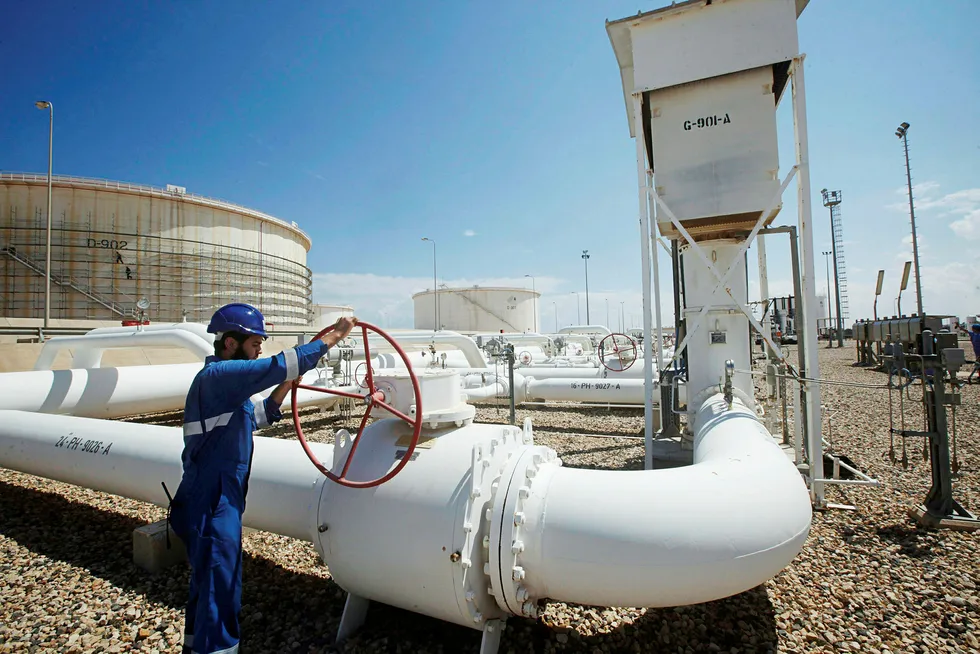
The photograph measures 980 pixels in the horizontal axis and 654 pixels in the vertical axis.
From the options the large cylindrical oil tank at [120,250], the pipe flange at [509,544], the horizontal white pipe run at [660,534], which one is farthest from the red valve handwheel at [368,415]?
the large cylindrical oil tank at [120,250]

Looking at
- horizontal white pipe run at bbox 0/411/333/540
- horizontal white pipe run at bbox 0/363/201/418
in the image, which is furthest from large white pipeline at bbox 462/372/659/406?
horizontal white pipe run at bbox 0/411/333/540

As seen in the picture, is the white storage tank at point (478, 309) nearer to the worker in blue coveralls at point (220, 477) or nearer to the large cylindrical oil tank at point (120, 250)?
the large cylindrical oil tank at point (120, 250)

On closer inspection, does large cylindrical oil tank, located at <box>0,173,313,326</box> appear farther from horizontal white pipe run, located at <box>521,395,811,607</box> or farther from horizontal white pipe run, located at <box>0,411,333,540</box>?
horizontal white pipe run, located at <box>521,395,811,607</box>

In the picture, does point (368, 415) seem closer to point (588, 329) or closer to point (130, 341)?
point (130, 341)

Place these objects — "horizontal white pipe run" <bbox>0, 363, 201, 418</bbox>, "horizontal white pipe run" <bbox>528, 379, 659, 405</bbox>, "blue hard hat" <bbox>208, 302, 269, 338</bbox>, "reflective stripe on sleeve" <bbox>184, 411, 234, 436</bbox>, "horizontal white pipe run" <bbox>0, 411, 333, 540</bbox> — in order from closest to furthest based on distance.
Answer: "reflective stripe on sleeve" <bbox>184, 411, 234, 436</bbox> → "blue hard hat" <bbox>208, 302, 269, 338</bbox> → "horizontal white pipe run" <bbox>0, 411, 333, 540</bbox> → "horizontal white pipe run" <bbox>0, 363, 201, 418</bbox> → "horizontal white pipe run" <bbox>528, 379, 659, 405</bbox>

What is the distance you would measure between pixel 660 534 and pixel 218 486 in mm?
1708

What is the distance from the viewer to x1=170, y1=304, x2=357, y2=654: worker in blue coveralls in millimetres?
1759

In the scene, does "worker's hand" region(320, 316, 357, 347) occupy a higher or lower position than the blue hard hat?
lower

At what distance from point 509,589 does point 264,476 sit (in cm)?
149

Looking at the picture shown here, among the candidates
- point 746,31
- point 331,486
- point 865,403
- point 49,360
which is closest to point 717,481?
point 331,486

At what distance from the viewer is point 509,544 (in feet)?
5.72

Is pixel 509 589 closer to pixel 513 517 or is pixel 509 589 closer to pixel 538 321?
pixel 513 517

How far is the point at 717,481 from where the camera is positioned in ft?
5.79

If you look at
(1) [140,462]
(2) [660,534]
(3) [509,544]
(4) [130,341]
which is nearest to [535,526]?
(3) [509,544]
